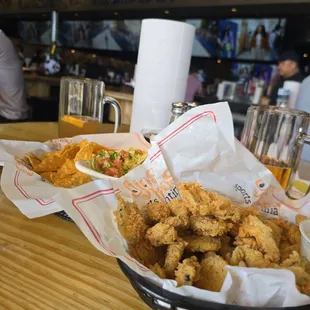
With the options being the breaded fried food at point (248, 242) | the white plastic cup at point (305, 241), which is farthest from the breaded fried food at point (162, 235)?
the white plastic cup at point (305, 241)

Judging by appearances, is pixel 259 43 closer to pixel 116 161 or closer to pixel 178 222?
pixel 116 161

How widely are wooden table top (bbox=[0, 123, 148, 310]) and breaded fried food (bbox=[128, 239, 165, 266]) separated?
0.07 meters

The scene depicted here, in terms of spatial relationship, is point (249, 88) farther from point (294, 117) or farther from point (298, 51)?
point (294, 117)

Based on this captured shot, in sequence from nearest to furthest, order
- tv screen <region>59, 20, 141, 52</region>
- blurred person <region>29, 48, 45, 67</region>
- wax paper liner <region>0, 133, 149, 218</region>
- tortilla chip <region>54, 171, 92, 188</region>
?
1. wax paper liner <region>0, 133, 149, 218</region>
2. tortilla chip <region>54, 171, 92, 188</region>
3. tv screen <region>59, 20, 141, 52</region>
4. blurred person <region>29, 48, 45, 67</region>

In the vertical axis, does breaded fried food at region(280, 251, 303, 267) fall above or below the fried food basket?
above

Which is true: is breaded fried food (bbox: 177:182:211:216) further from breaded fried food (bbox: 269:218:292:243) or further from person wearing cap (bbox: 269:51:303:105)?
person wearing cap (bbox: 269:51:303:105)

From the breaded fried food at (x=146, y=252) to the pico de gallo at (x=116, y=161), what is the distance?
0.31 meters

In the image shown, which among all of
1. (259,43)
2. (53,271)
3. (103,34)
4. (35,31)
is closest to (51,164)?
(53,271)

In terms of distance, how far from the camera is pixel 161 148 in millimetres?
784

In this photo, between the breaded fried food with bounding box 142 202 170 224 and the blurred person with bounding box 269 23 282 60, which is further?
the blurred person with bounding box 269 23 282 60

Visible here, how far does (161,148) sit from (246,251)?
326mm

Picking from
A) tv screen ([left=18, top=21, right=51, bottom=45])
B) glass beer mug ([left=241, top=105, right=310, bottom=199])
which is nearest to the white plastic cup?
glass beer mug ([left=241, top=105, right=310, bottom=199])

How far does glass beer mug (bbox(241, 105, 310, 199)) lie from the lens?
991mm

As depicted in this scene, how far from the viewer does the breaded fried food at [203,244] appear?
55 centimetres
